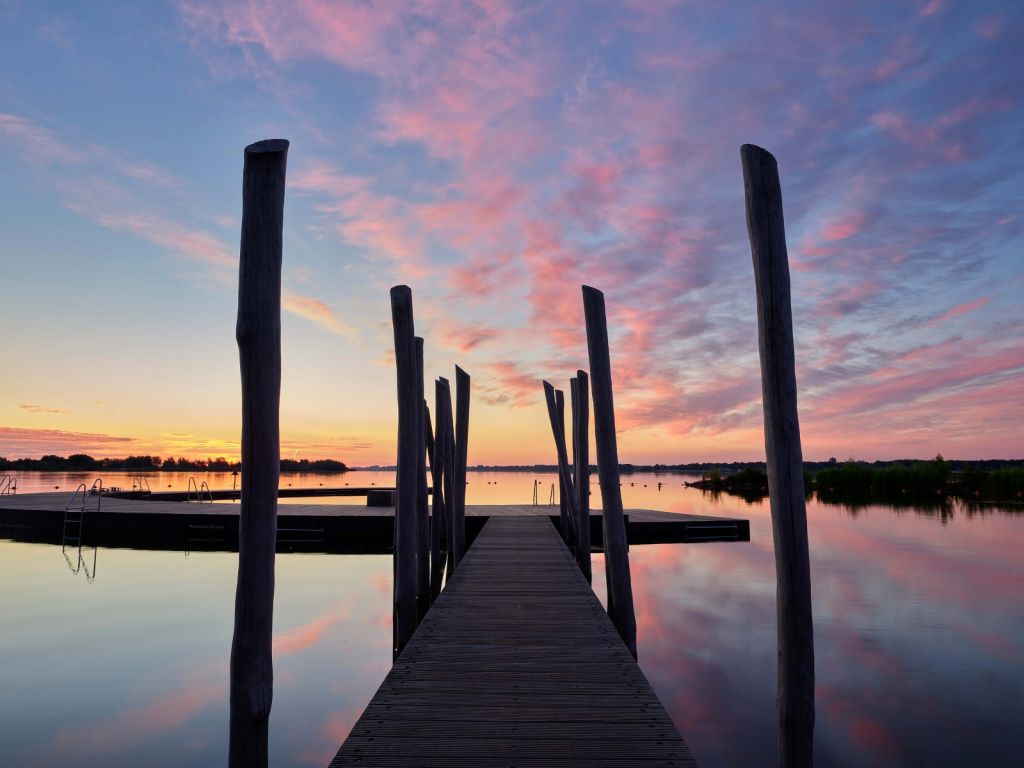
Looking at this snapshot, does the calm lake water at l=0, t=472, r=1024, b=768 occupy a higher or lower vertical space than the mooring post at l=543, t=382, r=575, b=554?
lower

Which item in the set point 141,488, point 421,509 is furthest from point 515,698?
point 141,488

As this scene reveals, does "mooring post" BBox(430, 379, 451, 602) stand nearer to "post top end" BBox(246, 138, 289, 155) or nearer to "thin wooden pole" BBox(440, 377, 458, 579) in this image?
"thin wooden pole" BBox(440, 377, 458, 579)

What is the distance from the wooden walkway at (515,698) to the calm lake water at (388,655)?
7.57ft

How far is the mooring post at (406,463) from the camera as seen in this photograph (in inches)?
312

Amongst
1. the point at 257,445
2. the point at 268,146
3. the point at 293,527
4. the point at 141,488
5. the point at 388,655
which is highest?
the point at 268,146

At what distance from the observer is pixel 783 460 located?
3.70 metres

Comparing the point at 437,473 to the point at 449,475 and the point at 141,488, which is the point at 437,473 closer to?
the point at 449,475

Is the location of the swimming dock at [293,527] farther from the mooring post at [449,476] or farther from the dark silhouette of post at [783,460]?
the dark silhouette of post at [783,460]

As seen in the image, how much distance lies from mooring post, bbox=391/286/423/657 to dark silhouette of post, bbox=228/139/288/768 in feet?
12.8

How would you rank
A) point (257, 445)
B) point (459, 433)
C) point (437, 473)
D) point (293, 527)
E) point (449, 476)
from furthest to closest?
point (293, 527) < point (459, 433) < point (449, 476) < point (437, 473) < point (257, 445)

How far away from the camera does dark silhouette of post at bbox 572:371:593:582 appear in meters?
12.4

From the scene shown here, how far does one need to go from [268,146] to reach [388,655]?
9.22 m

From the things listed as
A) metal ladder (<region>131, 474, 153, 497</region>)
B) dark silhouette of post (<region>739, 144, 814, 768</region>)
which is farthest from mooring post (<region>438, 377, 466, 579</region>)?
metal ladder (<region>131, 474, 153, 497</region>)

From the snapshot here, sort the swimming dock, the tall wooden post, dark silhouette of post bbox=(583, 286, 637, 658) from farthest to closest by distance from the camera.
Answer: the swimming dock
the tall wooden post
dark silhouette of post bbox=(583, 286, 637, 658)
